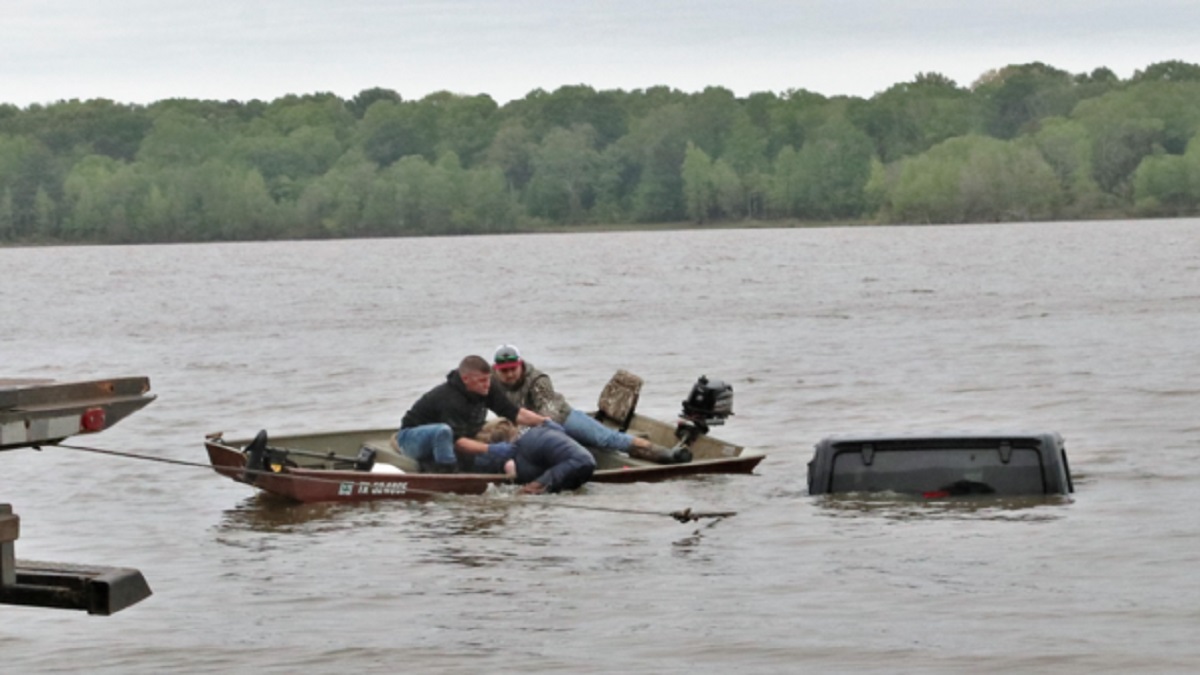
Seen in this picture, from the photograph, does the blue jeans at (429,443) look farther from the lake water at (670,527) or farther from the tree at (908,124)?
the tree at (908,124)

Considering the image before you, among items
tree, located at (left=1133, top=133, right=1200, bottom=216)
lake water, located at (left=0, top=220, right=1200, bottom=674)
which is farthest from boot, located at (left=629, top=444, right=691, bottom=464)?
tree, located at (left=1133, top=133, right=1200, bottom=216)

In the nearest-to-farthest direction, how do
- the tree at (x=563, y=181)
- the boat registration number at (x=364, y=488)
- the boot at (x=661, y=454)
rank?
the boat registration number at (x=364, y=488) → the boot at (x=661, y=454) → the tree at (x=563, y=181)

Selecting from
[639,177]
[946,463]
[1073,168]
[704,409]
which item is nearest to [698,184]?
[639,177]

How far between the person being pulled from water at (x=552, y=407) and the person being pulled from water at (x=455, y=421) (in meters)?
0.33

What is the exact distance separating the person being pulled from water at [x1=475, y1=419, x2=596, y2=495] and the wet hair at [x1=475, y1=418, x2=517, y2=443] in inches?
0.9

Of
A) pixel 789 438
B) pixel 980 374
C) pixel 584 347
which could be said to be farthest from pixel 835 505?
pixel 584 347

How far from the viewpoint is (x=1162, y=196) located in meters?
161

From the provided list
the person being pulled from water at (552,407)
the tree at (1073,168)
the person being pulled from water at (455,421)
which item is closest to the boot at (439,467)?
the person being pulled from water at (455,421)

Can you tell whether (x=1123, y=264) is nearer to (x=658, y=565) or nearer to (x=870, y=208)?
(x=658, y=565)

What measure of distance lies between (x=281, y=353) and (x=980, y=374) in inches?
675

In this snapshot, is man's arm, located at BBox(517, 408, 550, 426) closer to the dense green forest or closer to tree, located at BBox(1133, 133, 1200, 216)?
the dense green forest

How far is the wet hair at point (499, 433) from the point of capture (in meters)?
19.3

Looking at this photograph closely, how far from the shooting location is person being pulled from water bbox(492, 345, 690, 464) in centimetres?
1955

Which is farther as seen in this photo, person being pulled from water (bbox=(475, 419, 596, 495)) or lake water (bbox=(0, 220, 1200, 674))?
person being pulled from water (bbox=(475, 419, 596, 495))
